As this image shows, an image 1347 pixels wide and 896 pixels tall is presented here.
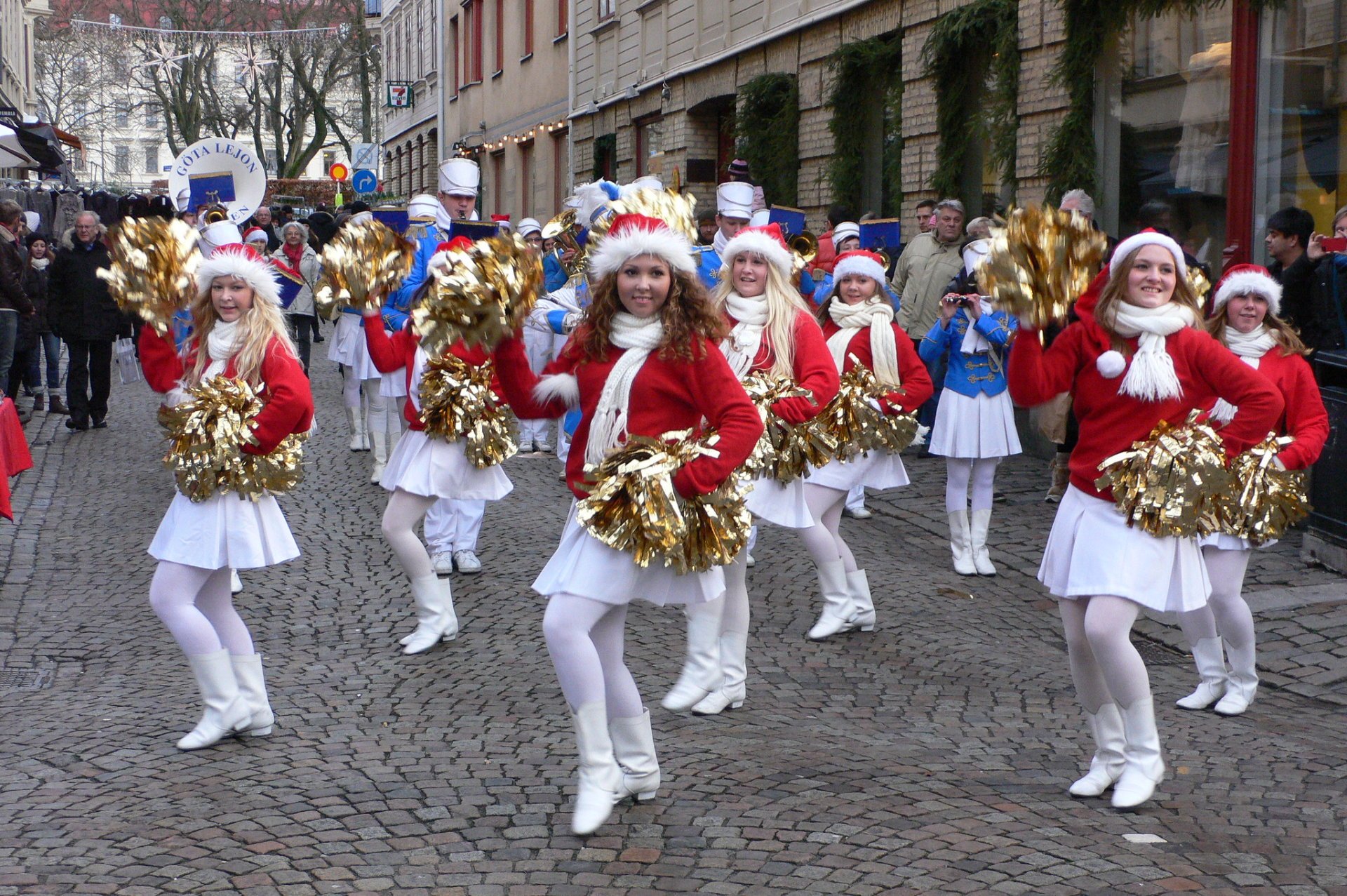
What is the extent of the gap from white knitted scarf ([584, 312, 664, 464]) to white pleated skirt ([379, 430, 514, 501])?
2.29 m

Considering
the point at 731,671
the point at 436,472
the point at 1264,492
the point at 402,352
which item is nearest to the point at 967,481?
the point at 1264,492

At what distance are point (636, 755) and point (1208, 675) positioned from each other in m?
2.53

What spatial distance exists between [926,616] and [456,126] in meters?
32.1

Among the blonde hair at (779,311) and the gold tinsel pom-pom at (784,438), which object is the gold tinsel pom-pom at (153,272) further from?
the gold tinsel pom-pom at (784,438)

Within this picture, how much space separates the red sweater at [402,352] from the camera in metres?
5.64

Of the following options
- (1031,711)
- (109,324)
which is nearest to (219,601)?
(1031,711)

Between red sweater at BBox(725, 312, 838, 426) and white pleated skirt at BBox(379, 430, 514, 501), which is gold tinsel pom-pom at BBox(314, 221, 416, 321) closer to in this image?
white pleated skirt at BBox(379, 430, 514, 501)

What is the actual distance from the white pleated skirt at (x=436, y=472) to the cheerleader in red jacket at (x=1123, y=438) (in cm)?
281

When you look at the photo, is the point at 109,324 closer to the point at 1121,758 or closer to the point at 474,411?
the point at 474,411

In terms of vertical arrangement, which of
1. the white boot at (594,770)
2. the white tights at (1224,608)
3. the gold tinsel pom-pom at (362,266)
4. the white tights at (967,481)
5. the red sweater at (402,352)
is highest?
the gold tinsel pom-pom at (362,266)

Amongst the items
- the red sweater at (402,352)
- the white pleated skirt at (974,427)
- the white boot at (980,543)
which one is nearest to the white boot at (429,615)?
the red sweater at (402,352)

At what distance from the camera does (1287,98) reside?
10.5 m

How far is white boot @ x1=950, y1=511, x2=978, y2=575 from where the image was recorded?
8430 mm

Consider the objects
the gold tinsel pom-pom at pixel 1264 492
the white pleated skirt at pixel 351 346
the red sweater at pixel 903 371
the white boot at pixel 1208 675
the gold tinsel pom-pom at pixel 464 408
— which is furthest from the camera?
the white pleated skirt at pixel 351 346
